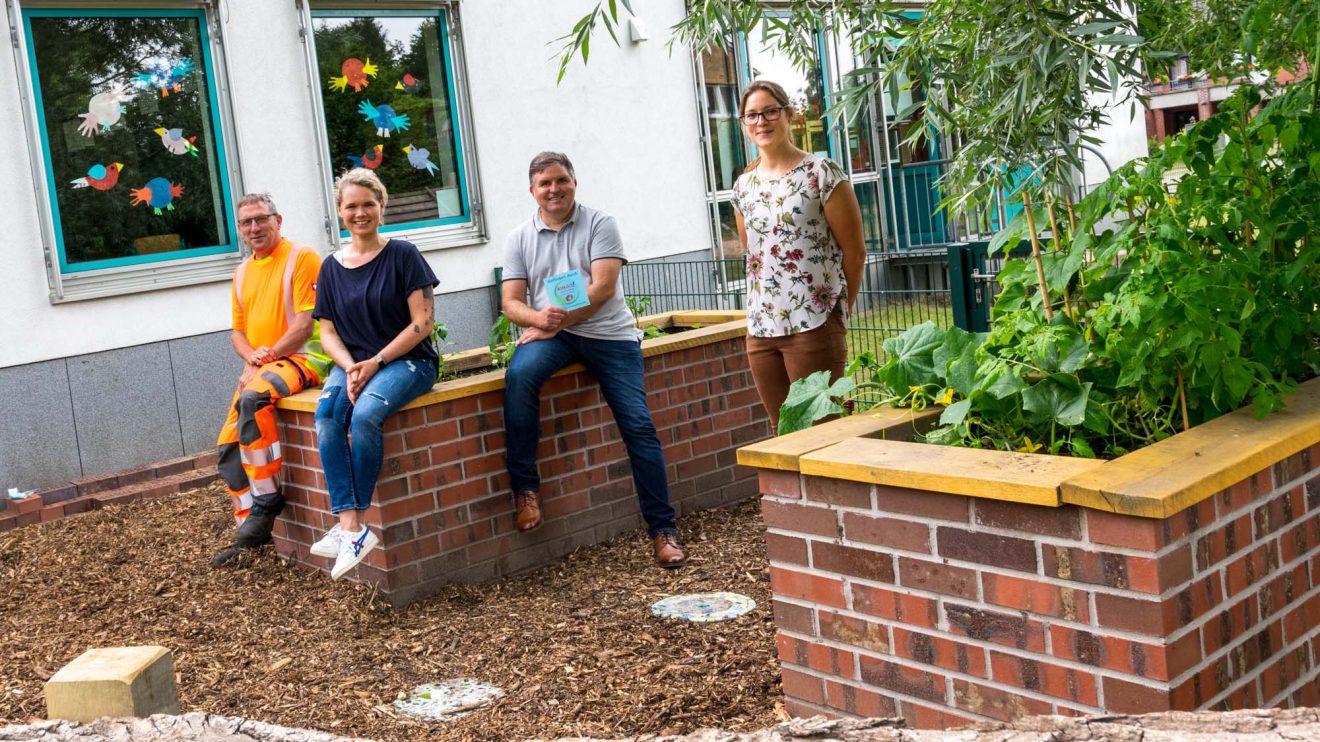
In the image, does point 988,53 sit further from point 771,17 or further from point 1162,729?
point 1162,729

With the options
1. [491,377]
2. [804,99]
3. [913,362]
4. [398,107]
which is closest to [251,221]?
[491,377]

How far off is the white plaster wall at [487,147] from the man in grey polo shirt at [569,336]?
4.28m

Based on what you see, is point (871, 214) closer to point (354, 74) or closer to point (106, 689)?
point (354, 74)

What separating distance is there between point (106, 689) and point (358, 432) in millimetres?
2922

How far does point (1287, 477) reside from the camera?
322 centimetres

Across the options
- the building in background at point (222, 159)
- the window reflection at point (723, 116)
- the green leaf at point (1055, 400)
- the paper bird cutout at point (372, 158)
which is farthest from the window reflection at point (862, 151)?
the green leaf at point (1055, 400)

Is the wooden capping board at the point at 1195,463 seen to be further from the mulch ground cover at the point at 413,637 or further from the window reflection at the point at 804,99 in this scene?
the window reflection at the point at 804,99

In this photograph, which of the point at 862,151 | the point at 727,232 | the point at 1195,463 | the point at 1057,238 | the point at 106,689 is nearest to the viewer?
the point at 106,689

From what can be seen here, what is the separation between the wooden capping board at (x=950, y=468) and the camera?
2996mm

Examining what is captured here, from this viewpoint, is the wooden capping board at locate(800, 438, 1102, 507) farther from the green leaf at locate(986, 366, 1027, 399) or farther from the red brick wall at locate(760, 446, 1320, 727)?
the green leaf at locate(986, 366, 1027, 399)

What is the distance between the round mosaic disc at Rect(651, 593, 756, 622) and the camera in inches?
200

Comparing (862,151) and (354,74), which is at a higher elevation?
(354,74)

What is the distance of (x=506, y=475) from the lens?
6.00m

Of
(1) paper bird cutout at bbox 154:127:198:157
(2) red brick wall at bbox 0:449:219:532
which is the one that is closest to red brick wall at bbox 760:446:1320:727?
(2) red brick wall at bbox 0:449:219:532
